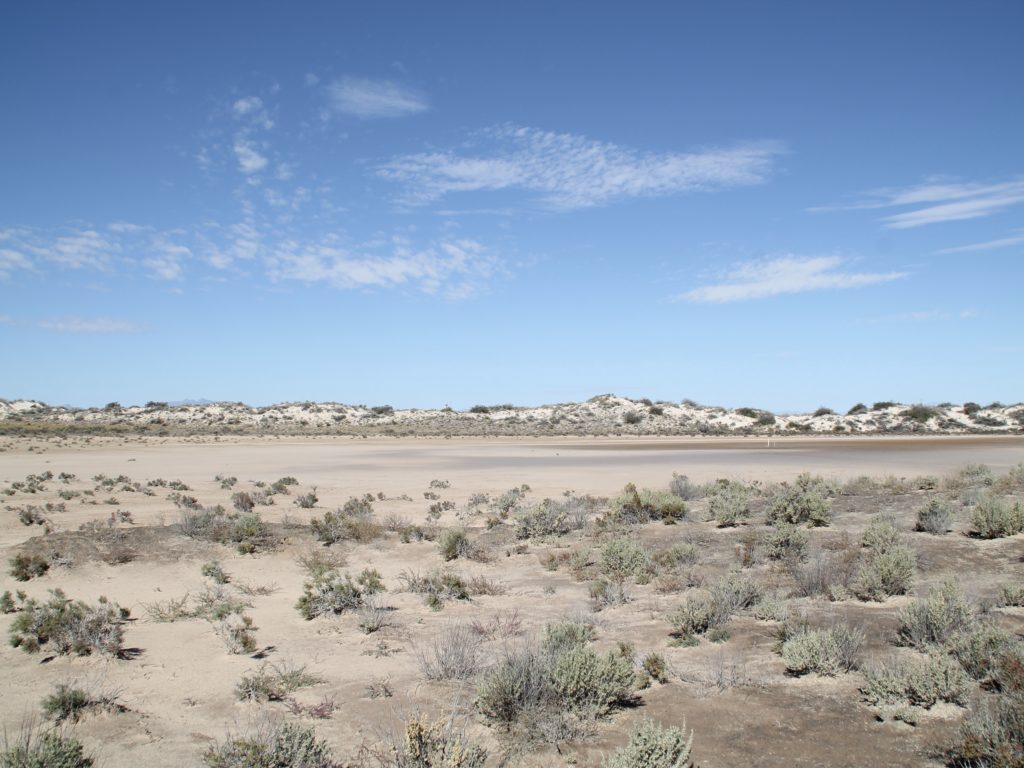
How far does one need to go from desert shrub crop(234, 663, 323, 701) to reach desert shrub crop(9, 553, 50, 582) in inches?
283

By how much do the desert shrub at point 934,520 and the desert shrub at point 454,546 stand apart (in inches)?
363

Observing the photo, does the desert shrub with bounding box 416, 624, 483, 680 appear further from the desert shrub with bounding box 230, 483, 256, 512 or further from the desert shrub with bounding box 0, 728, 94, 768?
the desert shrub with bounding box 230, 483, 256, 512

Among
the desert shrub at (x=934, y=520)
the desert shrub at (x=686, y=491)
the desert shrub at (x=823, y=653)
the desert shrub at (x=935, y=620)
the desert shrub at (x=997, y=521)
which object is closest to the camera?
the desert shrub at (x=823, y=653)

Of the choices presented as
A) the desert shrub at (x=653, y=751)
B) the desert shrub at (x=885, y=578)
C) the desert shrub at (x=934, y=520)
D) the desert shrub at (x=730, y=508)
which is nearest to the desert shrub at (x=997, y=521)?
the desert shrub at (x=934, y=520)

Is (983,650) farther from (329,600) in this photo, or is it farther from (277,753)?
(329,600)

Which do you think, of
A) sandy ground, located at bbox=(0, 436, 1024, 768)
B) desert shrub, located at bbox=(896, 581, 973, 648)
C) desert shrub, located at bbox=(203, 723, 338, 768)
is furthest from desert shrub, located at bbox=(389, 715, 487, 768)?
desert shrub, located at bbox=(896, 581, 973, 648)

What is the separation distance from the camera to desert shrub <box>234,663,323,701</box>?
6.81 meters

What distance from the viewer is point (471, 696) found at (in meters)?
6.80

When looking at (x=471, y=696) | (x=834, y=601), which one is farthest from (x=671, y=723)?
(x=834, y=601)

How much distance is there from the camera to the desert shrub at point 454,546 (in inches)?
546

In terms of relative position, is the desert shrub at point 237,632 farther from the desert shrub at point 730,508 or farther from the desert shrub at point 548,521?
the desert shrub at point 730,508

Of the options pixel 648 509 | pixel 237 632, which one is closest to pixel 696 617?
pixel 237 632

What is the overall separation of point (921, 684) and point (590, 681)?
3008mm

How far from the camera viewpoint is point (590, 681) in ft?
20.7
